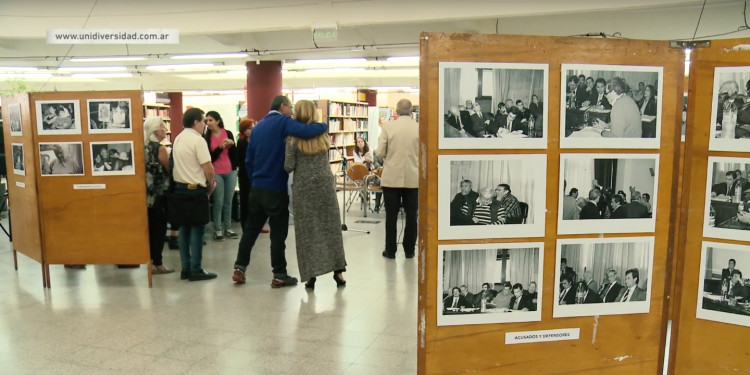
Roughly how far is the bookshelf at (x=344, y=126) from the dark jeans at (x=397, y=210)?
6.91 m

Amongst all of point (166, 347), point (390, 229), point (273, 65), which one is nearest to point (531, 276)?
point (166, 347)

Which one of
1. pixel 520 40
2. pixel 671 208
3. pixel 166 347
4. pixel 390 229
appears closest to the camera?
pixel 520 40

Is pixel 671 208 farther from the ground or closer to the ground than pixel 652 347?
farther from the ground

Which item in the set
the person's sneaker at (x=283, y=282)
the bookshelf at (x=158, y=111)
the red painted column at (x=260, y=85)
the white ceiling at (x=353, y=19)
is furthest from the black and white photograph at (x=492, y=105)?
the bookshelf at (x=158, y=111)

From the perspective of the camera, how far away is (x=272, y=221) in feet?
15.0

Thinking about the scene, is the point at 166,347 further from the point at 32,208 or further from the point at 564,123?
the point at 564,123

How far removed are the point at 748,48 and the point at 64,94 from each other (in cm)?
455

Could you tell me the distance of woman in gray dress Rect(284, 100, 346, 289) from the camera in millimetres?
4281

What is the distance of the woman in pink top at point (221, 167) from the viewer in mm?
6320

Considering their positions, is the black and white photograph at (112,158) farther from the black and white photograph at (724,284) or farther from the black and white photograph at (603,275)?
the black and white photograph at (724,284)

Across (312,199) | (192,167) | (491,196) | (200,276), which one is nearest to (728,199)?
(491,196)

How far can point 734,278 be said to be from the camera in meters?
2.23

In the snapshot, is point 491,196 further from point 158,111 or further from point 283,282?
point 158,111

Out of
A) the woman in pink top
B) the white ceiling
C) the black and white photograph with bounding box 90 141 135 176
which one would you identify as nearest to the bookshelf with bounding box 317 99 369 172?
the white ceiling
